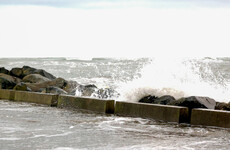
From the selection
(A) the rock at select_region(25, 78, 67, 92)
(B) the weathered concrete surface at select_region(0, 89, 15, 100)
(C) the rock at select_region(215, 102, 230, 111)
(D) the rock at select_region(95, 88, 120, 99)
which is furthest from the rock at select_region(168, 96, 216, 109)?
(A) the rock at select_region(25, 78, 67, 92)

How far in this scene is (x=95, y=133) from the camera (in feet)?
23.2

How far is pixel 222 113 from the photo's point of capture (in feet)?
26.5

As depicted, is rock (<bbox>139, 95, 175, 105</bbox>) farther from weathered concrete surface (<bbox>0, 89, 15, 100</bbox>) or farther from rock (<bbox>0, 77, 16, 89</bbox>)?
rock (<bbox>0, 77, 16, 89</bbox>)

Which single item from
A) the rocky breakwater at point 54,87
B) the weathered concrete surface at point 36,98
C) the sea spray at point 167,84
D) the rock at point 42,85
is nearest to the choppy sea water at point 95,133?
the weathered concrete surface at point 36,98

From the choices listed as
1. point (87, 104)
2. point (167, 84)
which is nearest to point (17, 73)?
point (167, 84)

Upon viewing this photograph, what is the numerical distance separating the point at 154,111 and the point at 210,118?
1.30m

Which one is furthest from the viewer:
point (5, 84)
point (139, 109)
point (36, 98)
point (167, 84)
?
point (5, 84)

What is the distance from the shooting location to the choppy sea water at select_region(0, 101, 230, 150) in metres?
6.07

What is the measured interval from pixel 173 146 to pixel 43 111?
486cm

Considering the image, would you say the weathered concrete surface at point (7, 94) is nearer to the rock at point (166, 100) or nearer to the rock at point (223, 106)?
the rock at point (166, 100)

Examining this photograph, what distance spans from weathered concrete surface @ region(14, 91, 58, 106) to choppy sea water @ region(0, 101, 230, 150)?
1868 millimetres

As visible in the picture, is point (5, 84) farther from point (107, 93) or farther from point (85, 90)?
point (107, 93)

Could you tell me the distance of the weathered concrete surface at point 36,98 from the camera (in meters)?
11.6

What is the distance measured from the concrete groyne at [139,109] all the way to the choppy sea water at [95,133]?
13.2 inches
